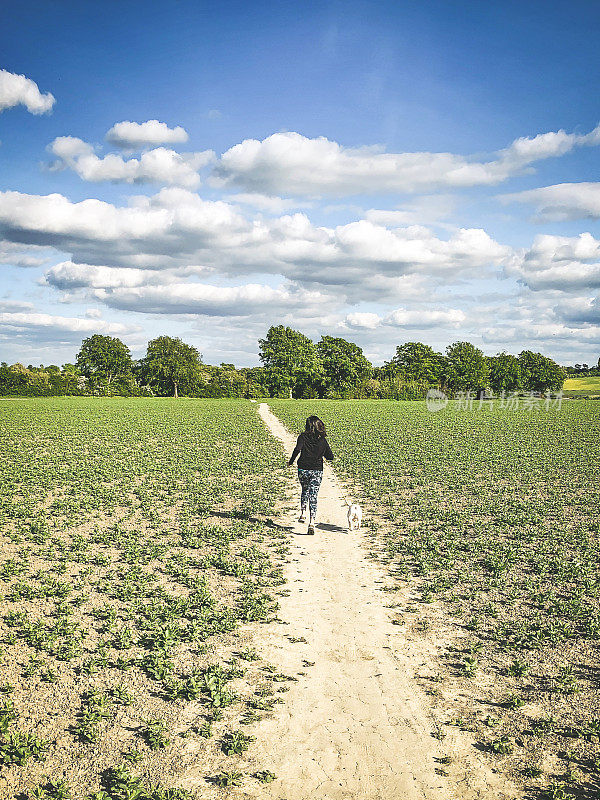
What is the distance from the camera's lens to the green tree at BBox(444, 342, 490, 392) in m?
129

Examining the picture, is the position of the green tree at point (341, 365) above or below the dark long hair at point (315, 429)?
above

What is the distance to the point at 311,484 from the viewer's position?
13570 millimetres

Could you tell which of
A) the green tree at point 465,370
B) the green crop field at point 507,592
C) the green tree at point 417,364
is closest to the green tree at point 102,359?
the green tree at point 417,364

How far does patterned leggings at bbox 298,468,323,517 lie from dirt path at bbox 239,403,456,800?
3089 millimetres

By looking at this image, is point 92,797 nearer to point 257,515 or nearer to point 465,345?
point 257,515

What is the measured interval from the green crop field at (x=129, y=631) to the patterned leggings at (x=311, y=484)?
122 centimetres

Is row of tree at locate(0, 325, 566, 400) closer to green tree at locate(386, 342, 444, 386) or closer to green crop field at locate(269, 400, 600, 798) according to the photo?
green tree at locate(386, 342, 444, 386)

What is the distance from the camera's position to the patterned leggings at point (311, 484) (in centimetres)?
1340

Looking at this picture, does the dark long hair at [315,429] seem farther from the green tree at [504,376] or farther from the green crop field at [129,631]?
the green tree at [504,376]

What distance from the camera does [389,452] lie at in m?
28.4

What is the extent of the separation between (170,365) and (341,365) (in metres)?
37.3

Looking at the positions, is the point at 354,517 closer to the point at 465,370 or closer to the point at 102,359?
the point at 465,370

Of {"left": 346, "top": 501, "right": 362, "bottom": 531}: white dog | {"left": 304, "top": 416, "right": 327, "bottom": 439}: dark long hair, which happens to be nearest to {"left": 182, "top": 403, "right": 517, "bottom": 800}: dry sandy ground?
{"left": 346, "top": 501, "right": 362, "bottom": 531}: white dog

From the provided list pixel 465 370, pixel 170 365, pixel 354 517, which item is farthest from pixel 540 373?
pixel 354 517
